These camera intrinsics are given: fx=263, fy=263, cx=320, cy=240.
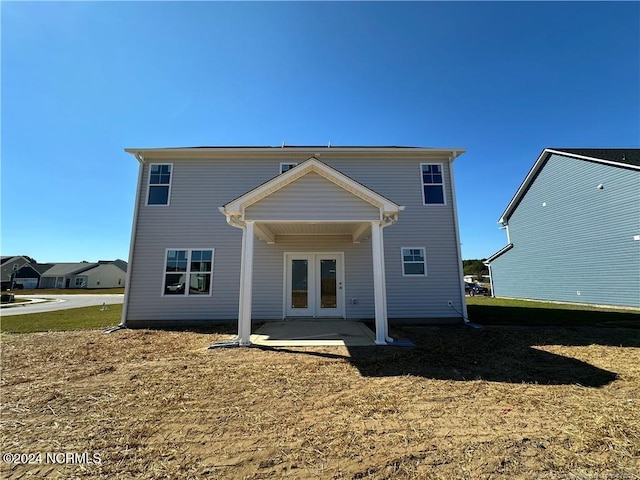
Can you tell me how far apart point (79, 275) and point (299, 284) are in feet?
200

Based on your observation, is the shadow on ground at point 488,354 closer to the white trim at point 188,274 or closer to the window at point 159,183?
the white trim at point 188,274

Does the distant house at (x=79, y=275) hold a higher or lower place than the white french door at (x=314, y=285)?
higher

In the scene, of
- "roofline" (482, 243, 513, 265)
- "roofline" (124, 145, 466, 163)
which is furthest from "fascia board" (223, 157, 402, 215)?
"roofline" (482, 243, 513, 265)

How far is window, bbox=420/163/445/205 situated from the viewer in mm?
9984

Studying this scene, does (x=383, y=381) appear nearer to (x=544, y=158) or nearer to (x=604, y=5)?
(x=604, y=5)

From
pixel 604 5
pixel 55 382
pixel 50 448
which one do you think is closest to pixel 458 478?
pixel 50 448

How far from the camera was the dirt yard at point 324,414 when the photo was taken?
7.16 feet

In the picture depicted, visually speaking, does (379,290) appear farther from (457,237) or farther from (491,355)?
(457,237)

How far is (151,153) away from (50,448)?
32.2ft

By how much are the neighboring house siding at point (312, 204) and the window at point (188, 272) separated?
163 inches

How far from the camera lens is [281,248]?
966 cm

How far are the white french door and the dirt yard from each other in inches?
145

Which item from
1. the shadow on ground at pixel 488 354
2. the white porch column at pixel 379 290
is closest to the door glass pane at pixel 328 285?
the shadow on ground at pixel 488 354

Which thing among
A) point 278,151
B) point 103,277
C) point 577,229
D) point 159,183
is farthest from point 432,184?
point 103,277
